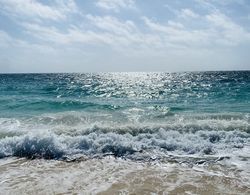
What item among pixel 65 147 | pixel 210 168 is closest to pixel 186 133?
pixel 210 168

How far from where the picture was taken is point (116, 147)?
10.2m

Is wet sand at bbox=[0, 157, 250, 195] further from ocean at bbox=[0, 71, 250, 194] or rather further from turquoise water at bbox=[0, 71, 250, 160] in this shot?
turquoise water at bbox=[0, 71, 250, 160]

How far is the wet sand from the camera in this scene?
671cm

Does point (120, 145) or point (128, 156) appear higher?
point (120, 145)

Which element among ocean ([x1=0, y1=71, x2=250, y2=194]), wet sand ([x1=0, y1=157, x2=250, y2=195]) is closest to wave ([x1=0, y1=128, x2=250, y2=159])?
ocean ([x1=0, y1=71, x2=250, y2=194])

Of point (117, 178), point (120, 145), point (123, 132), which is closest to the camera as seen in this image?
point (117, 178)

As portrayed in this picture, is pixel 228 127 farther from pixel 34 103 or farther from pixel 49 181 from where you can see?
pixel 34 103

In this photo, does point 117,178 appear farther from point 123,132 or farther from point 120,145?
point 123,132

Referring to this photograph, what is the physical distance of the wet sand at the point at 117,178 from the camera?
6707 mm

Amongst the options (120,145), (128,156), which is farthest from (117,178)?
(120,145)

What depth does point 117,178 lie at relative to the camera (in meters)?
7.43

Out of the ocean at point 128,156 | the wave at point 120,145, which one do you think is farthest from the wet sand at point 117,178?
the wave at point 120,145

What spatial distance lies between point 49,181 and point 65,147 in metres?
2.95

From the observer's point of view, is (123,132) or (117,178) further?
(123,132)
